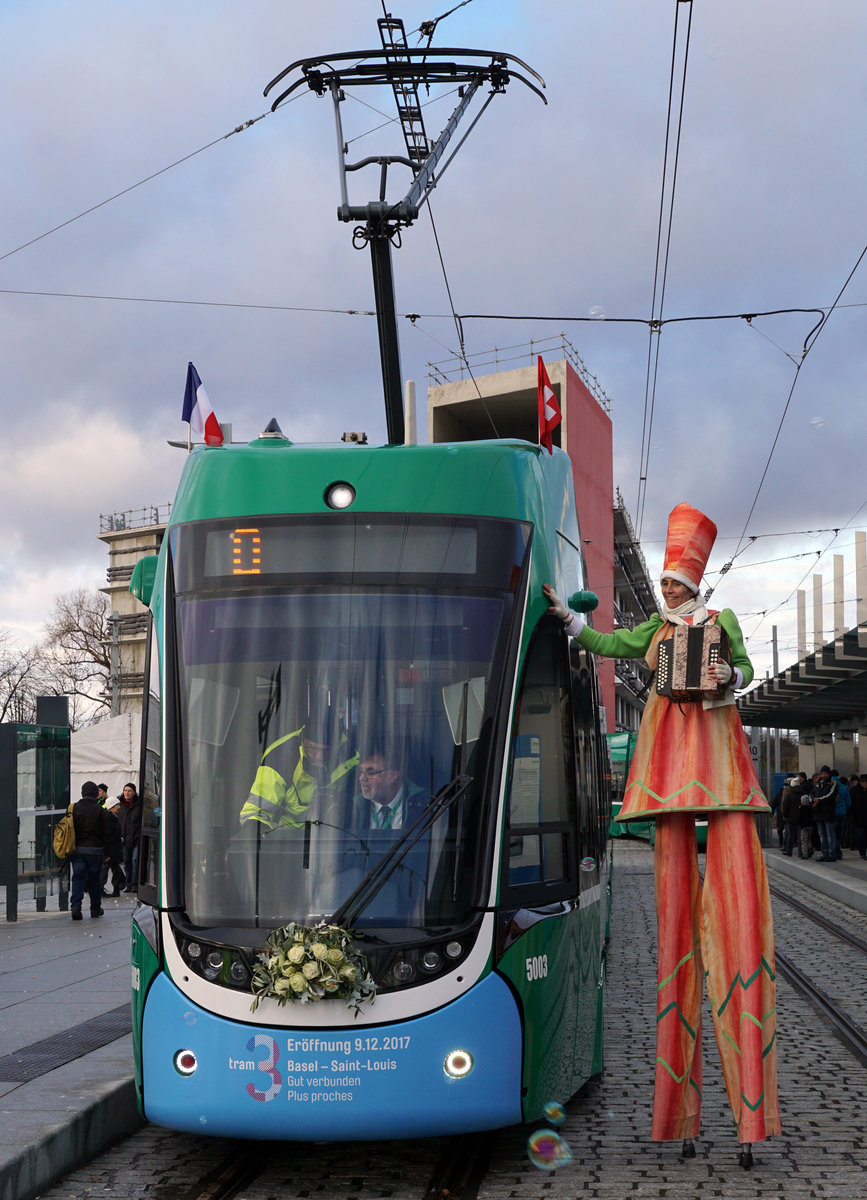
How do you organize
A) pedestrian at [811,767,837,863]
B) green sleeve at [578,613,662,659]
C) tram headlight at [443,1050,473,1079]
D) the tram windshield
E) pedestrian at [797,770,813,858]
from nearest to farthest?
tram headlight at [443,1050,473,1079] → the tram windshield → green sleeve at [578,613,662,659] → pedestrian at [811,767,837,863] → pedestrian at [797,770,813,858]

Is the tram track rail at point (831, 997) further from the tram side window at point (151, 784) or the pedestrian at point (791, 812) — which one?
the pedestrian at point (791, 812)

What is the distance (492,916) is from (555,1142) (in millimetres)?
1405

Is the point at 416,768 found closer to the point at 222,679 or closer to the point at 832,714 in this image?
the point at 222,679

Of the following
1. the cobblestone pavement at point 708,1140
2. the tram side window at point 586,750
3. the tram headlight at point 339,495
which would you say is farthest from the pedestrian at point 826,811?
the tram headlight at point 339,495

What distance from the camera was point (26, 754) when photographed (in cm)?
1681

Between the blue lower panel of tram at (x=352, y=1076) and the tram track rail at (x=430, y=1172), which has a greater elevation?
the blue lower panel of tram at (x=352, y=1076)

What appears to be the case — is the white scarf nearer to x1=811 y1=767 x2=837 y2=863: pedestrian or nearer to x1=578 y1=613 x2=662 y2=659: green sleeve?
x1=578 y1=613 x2=662 y2=659: green sleeve

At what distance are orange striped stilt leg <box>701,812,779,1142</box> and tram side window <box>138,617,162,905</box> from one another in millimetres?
2252

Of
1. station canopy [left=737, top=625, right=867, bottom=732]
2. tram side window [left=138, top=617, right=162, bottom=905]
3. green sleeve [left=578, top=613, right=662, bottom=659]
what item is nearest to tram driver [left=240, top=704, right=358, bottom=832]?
tram side window [left=138, top=617, right=162, bottom=905]

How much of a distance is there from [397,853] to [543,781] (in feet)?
2.58

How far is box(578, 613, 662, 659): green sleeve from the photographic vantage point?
600 cm

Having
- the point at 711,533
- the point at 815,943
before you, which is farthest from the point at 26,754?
the point at 711,533

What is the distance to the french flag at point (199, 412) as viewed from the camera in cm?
981

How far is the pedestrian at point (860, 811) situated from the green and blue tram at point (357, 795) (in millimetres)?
22538
